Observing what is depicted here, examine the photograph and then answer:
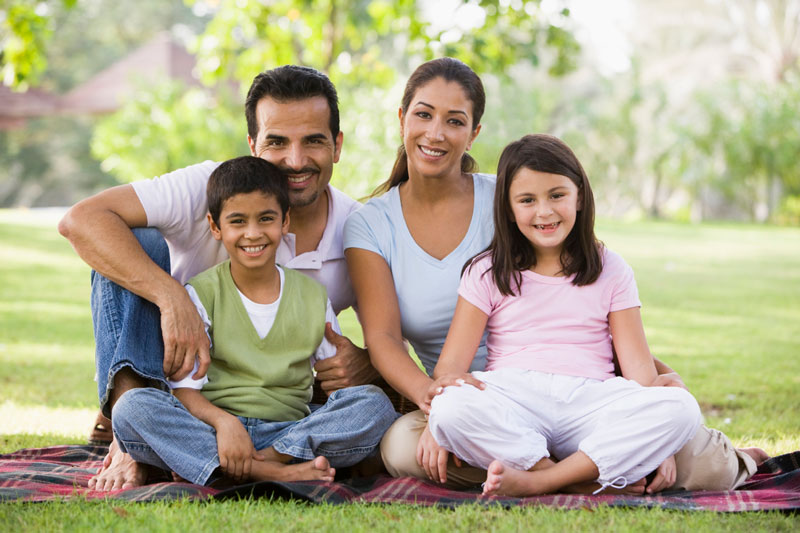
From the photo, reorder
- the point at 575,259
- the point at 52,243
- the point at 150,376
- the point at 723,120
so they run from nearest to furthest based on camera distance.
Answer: the point at 150,376
the point at 575,259
the point at 52,243
the point at 723,120

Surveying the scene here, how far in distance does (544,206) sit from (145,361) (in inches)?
57.9

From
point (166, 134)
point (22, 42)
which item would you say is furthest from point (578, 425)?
point (166, 134)

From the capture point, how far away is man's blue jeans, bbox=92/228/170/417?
2.94 metres

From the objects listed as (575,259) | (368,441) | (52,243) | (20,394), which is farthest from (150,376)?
(52,243)

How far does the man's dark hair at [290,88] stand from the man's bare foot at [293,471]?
53.4 inches

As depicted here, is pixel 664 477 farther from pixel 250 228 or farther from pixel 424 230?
pixel 250 228

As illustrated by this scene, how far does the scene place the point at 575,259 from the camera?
316 centimetres

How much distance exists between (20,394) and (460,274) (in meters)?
2.75

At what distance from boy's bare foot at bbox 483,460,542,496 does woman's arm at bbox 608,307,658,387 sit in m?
0.55

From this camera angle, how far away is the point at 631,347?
9.96 feet

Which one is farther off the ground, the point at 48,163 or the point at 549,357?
the point at 48,163

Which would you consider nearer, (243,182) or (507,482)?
(507,482)

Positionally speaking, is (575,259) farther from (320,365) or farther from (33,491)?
(33,491)

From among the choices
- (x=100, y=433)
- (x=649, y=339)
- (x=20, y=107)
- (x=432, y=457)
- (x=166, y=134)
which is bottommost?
(x=649, y=339)
